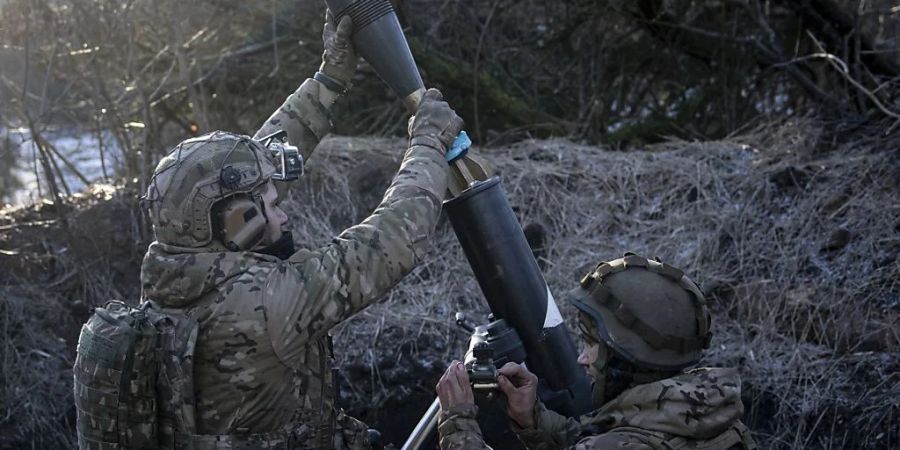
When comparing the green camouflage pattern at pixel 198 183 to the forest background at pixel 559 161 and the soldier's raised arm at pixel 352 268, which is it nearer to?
the soldier's raised arm at pixel 352 268

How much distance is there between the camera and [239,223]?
320cm

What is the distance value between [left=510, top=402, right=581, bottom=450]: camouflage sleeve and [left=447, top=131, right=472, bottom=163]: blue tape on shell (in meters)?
0.84

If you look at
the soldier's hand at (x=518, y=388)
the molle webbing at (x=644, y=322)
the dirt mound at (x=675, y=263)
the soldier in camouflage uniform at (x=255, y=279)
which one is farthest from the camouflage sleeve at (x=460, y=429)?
the dirt mound at (x=675, y=263)

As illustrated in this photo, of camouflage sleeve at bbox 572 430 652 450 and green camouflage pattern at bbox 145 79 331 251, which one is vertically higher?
green camouflage pattern at bbox 145 79 331 251

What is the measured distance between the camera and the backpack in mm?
3100

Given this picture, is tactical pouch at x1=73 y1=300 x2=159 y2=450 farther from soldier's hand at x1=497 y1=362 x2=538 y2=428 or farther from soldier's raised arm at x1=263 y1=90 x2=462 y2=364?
soldier's hand at x1=497 y1=362 x2=538 y2=428

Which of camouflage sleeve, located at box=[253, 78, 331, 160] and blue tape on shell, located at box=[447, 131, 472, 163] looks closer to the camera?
blue tape on shell, located at box=[447, 131, 472, 163]

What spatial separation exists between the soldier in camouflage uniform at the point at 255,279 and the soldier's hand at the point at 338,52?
70cm

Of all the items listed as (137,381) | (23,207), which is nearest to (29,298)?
(23,207)

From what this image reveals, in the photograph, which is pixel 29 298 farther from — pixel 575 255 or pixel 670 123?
pixel 670 123

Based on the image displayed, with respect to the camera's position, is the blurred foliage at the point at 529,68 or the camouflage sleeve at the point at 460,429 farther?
the blurred foliage at the point at 529,68

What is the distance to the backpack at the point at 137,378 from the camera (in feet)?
10.2

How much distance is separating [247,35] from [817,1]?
4205 mm

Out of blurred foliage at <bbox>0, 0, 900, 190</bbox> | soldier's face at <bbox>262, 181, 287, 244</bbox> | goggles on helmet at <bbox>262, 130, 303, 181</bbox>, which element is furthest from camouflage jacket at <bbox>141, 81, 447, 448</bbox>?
blurred foliage at <bbox>0, 0, 900, 190</bbox>
